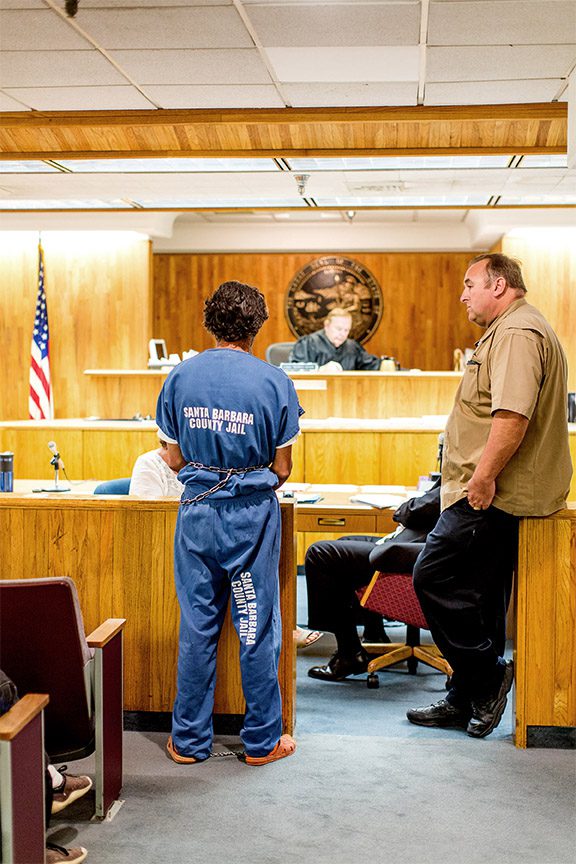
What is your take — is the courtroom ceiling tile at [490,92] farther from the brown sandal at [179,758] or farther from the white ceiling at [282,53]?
the brown sandal at [179,758]

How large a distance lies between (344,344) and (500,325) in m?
5.47

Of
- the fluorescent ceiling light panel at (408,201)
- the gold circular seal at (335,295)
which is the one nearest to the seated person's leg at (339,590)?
the fluorescent ceiling light panel at (408,201)

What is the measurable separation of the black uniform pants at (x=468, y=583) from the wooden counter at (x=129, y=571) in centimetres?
55

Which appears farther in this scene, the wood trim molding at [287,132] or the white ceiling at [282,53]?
the wood trim molding at [287,132]

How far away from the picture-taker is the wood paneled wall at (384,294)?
11375 millimetres

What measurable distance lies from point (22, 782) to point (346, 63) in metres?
3.24

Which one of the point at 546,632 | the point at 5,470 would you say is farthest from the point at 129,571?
the point at 546,632

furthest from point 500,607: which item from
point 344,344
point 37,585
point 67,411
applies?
point 67,411

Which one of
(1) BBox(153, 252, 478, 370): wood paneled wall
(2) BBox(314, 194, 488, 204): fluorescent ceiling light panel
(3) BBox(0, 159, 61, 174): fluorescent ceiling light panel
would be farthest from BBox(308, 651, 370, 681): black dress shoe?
(1) BBox(153, 252, 478, 370): wood paneled wall

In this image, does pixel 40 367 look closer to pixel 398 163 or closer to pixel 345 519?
pixel 398 163

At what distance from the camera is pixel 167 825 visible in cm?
283

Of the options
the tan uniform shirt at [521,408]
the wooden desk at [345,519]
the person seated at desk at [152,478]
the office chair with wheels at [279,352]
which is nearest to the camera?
the tan uniform shirt at [521,408]

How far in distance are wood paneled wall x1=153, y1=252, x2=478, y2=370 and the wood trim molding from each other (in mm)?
5995

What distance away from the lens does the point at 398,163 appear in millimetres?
5707
